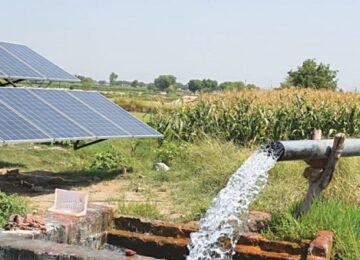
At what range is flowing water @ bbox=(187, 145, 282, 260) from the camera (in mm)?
5203

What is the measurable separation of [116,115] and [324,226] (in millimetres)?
6166

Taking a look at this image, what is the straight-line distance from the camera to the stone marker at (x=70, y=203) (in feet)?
17.3

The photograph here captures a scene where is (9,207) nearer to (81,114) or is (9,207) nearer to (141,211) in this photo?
(141,211)

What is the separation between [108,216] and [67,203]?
26.9 inches

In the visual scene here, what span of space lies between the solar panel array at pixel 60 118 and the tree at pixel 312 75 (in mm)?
26620

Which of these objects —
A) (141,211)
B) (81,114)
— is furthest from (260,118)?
(141,211)

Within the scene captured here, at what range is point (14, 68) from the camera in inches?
496

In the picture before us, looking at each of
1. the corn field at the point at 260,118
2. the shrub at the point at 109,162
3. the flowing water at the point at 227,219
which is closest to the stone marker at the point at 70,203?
the flowing water at the point at 227,219

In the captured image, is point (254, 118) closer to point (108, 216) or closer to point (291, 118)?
point (291, 118)

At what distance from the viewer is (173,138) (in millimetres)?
14641

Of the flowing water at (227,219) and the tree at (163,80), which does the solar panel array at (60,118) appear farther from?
the tree at (163,80)

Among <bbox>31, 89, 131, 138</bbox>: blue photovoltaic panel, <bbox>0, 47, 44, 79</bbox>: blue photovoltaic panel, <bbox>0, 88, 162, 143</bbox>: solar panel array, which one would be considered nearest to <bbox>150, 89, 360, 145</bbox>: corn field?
<bbox>0, 88, 162, 143</bbox>: solar panel array

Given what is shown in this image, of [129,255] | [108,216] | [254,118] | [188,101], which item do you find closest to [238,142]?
[254,118]

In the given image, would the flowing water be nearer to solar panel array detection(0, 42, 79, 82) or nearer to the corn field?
solar panel array detection(0, 42, 79, 82)
